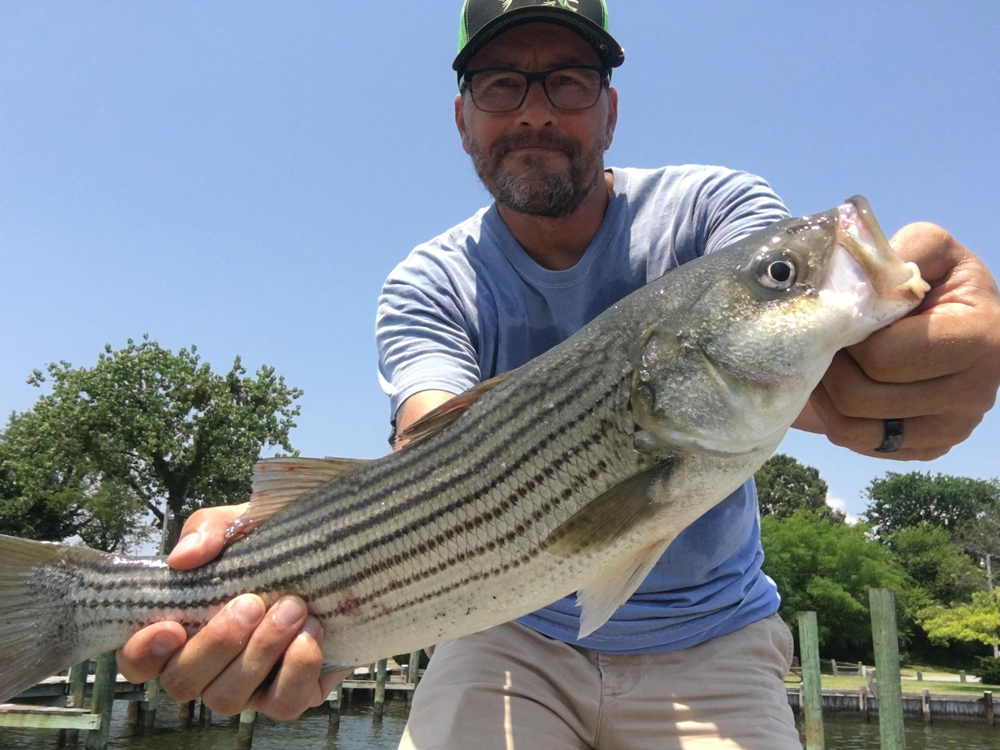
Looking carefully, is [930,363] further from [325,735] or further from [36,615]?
[325,735]

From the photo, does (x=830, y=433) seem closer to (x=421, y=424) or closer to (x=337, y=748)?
(x=421, y=424)

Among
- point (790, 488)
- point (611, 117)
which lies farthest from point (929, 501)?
point (611, 117)

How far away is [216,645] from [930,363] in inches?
109

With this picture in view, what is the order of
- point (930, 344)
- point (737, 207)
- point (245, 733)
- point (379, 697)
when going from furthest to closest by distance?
1. point (379, 697)
2. point (245, 733)
3. point (737, 207)
4. point (930, 344)

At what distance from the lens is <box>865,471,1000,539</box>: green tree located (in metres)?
83.2

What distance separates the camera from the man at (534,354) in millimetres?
2953

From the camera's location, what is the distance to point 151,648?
117 inches

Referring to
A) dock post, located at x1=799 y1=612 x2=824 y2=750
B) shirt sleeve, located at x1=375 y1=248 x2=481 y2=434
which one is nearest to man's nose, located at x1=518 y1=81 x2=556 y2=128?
shirt sleeve, located at x1=375 y1=248 x2=481 y2=434

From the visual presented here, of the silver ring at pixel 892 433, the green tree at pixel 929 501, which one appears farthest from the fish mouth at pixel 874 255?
the green tree at pixel 929 501

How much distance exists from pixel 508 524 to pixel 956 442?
1.60 meters

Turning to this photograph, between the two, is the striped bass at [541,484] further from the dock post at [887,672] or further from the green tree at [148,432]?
the green tree at [148,432]

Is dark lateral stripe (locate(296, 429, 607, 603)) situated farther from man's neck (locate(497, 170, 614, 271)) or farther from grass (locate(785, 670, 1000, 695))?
grass (locate(785, 670, 1000, 695))

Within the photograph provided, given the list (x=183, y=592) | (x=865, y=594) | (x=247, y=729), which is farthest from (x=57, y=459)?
(x=865, y=594)

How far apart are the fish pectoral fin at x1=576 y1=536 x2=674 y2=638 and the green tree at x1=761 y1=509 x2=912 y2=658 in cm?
5201
